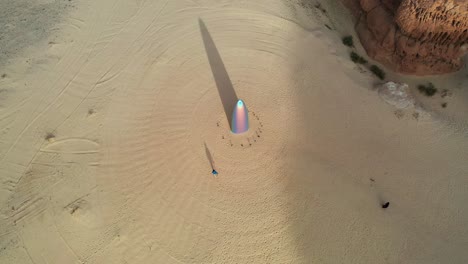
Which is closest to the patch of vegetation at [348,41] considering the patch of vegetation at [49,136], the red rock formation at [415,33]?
the red rock formation at [415,33]

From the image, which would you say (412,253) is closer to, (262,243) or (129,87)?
(262,243)

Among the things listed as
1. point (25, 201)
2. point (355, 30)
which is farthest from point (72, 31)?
point (355, 30)

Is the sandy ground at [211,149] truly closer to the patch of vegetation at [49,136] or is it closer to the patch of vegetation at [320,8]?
the patch of vegetation at [49,136]

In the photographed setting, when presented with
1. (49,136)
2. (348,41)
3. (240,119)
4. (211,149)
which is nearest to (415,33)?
(348,41)

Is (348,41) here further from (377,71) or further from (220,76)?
(220,76)

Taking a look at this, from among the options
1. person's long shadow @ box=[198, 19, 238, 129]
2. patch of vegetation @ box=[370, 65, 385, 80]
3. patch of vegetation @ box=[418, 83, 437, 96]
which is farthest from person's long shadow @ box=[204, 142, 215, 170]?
patch of vegetation @ box=[418, 83, 437, 96]

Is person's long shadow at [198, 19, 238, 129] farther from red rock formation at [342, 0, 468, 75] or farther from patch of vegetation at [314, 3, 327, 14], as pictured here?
red rock formation at [342, 0, 468, 75]

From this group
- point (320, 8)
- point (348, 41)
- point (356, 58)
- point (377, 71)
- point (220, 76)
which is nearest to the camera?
point (220, 76)
